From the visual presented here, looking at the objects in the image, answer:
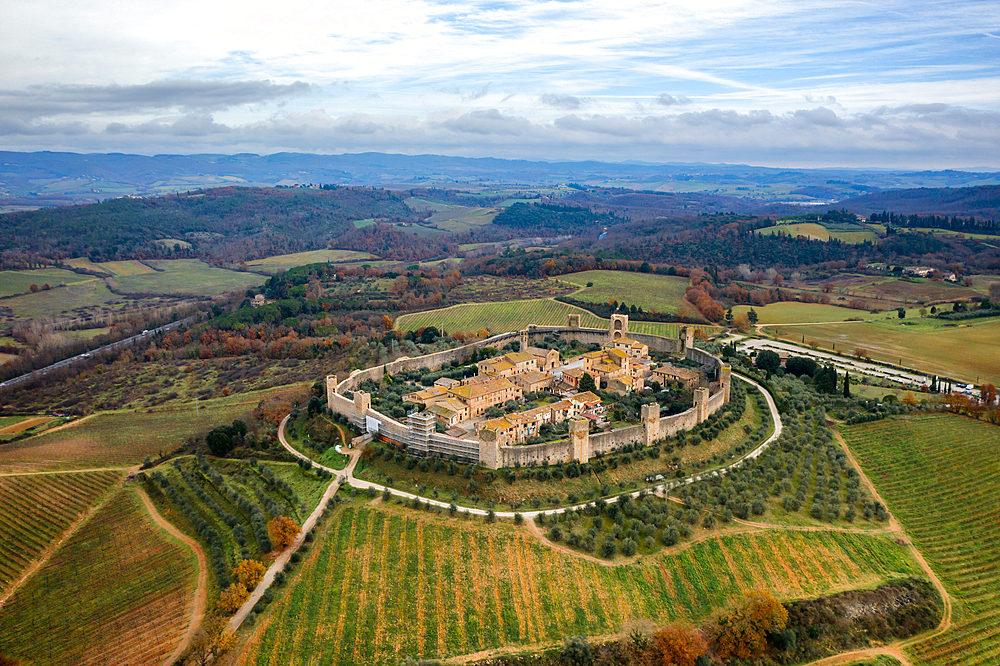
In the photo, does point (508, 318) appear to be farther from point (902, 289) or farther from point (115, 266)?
point (115, 266)

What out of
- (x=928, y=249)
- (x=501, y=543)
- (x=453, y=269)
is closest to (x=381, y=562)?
(x=501, y=543)

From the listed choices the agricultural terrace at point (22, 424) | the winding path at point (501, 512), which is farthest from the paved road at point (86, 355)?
the winding path at point (501, 512)

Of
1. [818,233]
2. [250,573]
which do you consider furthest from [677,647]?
[818,233]

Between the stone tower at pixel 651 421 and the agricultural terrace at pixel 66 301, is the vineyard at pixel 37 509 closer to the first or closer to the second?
the stone tower at pixel 651 421

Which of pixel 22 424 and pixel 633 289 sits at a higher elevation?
pixel 633 289

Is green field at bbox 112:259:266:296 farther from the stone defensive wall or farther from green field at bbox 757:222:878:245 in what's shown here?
green field at bbox 757:222:878:245

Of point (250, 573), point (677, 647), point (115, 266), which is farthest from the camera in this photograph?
point (115, 266)

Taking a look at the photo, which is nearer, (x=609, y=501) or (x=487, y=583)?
(x=487, y=583)

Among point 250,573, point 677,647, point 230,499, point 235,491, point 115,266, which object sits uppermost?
point 115,266
